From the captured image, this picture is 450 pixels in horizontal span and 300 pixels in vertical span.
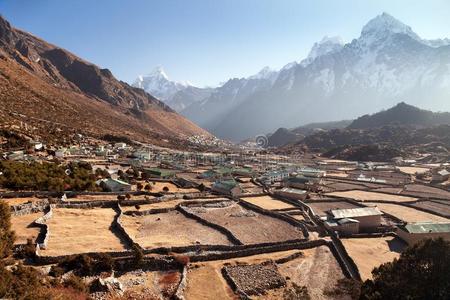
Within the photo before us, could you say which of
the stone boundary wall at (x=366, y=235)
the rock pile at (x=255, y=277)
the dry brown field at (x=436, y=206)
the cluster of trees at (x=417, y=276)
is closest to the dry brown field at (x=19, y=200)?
the rock pile at (x=255, y=277)

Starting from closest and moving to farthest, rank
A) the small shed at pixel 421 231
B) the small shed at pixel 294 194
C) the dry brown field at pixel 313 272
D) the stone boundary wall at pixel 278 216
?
1. the dry brown field at pixel 313 272
2. the small shed at pixel 421 231
3. the stone boundary wall at pixel 278 216
4. the small shed at pixel 294 194

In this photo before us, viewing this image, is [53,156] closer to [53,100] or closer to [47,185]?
[47,185]

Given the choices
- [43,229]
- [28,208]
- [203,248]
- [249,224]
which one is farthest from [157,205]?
[43,229]

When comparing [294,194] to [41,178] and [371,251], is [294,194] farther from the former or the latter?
[41,178]

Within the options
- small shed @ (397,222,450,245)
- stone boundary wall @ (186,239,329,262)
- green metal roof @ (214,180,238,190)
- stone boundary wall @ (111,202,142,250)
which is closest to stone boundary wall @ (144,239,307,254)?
stone boundary wall @ (186,239,329,262)

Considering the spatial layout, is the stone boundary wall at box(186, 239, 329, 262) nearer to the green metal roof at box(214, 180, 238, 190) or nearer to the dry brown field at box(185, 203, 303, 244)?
the dry brown field at box(185, 203, 303, 244)

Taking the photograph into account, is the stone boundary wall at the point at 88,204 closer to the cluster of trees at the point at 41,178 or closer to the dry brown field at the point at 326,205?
the cluster of trees at the point at 41,178

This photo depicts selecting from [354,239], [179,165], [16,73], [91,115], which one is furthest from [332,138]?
[354,239]
